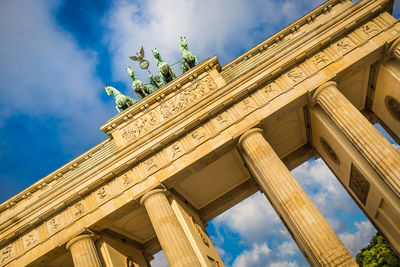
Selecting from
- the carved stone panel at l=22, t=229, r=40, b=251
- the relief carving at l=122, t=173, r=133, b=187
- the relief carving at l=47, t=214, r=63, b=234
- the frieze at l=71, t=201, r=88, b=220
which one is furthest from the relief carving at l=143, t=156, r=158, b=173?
the carved stone panel at l=22, t=229, r=40, b=251

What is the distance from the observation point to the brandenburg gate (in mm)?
12102

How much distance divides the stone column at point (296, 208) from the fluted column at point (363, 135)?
2.74 metres

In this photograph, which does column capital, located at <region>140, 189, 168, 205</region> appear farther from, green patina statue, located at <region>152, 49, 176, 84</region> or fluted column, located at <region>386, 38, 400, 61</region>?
fluted column, located at <region>386, 38, 400, 61</region>

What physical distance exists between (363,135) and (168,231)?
8.68 metres

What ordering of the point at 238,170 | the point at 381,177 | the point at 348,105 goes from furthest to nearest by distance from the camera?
the point at 238,170 → the point at 348,105 → the point at 381,177

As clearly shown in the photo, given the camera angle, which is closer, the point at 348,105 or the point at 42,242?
the point at 348,105

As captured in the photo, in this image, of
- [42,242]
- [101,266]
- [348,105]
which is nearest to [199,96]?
[348,105]

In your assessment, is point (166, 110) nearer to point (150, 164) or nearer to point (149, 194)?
point (150, 164)

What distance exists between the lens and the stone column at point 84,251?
12117 mm

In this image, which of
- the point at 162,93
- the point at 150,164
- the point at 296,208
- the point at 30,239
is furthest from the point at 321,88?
the point at 30,239

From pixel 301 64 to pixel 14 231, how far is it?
52.7 ft

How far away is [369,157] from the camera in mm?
10789

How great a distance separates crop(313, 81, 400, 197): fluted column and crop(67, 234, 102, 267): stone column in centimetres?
1184

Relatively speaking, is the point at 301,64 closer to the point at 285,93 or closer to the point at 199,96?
the point at 285,93
